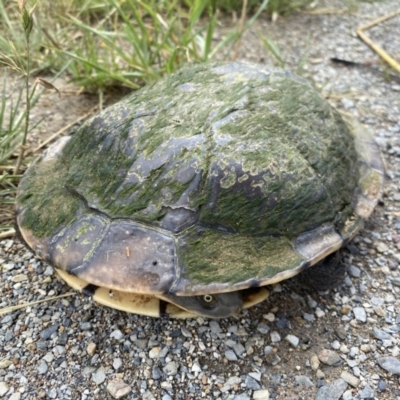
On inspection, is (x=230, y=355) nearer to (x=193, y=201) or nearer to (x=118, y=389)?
(x=118, y=389)

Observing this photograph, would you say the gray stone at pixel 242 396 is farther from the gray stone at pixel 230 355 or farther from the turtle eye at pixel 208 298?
the turtle eye at pixel 208 298

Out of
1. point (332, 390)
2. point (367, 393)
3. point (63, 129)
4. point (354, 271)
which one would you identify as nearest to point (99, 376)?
point (332, 390)

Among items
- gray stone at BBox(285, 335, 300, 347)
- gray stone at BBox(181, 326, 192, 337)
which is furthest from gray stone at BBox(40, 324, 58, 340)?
gray stone at BBox(285, 335, 300, 347)

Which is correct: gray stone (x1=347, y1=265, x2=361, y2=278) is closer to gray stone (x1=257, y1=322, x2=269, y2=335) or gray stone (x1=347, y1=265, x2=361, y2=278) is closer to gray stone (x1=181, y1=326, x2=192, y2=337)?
gray stone (x1=257, y1=322, x2=269, y2=335)

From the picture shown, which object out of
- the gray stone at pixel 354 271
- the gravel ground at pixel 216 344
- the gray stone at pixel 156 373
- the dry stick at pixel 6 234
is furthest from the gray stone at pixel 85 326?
the gray stone at pixel 354 271

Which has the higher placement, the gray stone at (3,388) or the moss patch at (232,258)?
the moss patch at (232,258)
